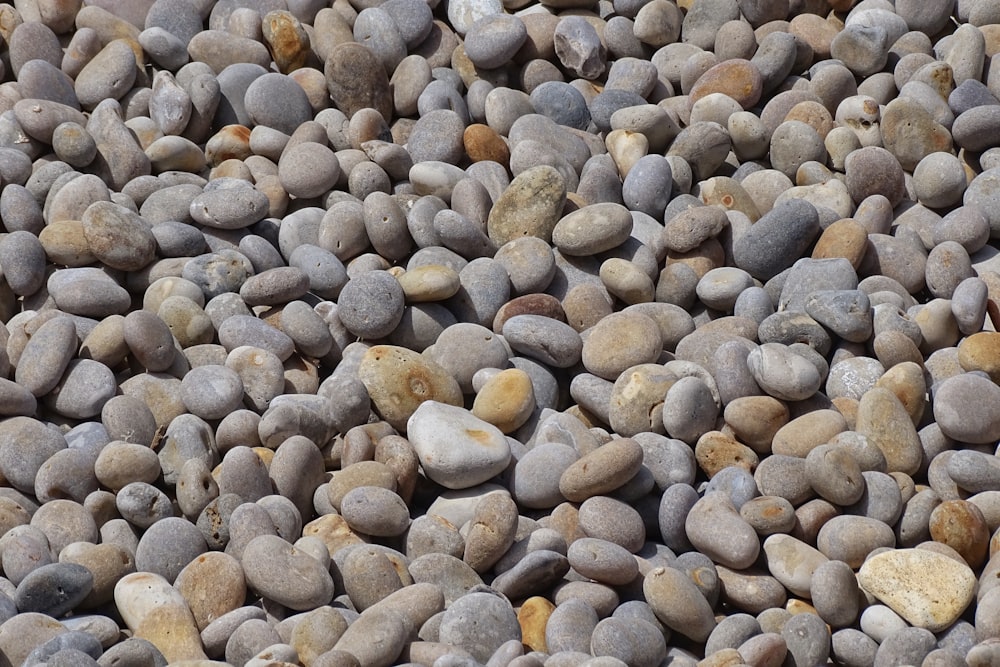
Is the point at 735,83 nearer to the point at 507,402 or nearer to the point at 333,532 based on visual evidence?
the point at 507,402

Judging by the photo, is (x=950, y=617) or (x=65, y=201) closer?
(x=950, y=617)

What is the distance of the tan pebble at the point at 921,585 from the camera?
2.02 meters

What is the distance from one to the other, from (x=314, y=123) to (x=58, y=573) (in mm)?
1657

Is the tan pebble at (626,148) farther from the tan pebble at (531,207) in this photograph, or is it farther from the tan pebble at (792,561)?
the tan pebble at (792,561)

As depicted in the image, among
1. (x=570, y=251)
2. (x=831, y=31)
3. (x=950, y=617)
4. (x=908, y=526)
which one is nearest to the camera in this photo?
(x=950, y=617)

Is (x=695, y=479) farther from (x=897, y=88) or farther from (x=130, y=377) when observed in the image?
(x=897, y=88)

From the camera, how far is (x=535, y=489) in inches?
91.6

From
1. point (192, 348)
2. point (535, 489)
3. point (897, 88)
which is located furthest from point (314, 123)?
point (897, 88)

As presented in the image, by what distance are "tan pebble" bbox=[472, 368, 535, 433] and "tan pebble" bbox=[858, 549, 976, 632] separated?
788mm

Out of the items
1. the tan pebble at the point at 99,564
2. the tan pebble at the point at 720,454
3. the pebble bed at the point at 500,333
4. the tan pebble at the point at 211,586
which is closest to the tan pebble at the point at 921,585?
the pebble bed at the point at 500,333

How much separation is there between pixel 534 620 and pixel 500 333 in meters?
0.88

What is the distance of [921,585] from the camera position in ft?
6.72

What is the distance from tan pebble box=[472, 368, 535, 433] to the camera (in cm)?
249

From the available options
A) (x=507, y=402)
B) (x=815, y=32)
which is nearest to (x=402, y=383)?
(x=507, y=402)
